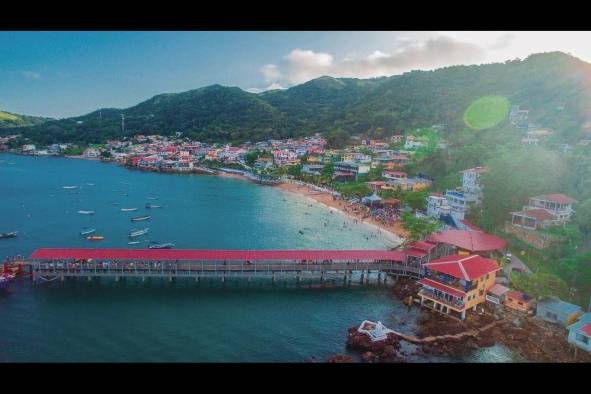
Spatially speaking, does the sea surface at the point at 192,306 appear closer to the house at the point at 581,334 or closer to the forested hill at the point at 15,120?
the house at the point at 581,334

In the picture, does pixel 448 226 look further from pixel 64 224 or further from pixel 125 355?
pixel 64 224

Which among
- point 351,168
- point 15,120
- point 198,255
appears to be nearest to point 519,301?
point 198,255

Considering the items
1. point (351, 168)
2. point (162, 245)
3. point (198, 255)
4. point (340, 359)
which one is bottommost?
point (340, 359)

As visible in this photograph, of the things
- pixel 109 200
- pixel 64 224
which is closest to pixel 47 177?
pixel 109 200

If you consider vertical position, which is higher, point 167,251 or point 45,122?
point 45,122

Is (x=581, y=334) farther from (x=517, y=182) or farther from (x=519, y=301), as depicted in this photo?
(x=517, y=182)
